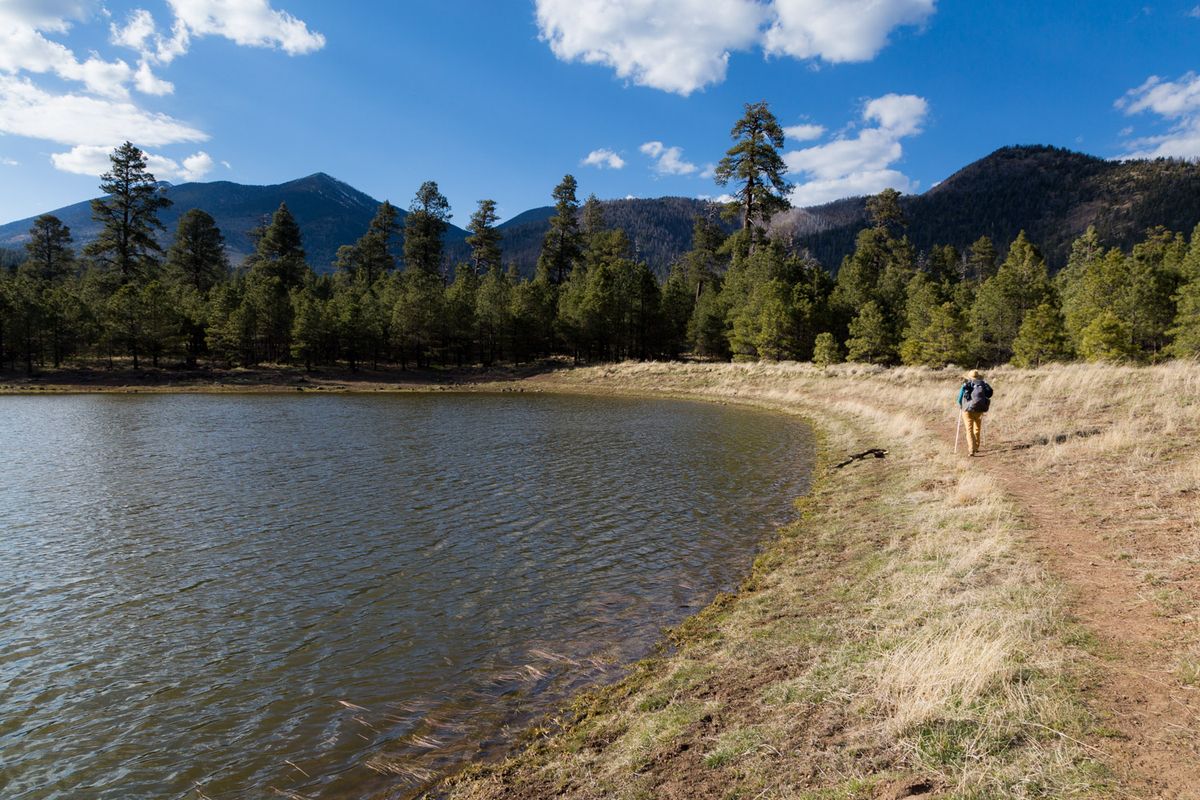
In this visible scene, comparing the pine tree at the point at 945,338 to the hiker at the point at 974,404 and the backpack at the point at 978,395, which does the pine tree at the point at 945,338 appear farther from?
the backpack at the point at 978,395

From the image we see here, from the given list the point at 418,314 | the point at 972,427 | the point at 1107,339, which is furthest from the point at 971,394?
the point at 418,314

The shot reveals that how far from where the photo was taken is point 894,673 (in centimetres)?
653

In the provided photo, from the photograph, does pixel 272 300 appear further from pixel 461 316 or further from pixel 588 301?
pixel 588 301

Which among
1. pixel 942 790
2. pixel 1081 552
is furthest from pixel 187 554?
pixel 1081 552

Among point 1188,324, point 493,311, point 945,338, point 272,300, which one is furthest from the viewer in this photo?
point 493,311

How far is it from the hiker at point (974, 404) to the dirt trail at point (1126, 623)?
4.45 metres

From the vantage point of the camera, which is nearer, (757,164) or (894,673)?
(894,673)

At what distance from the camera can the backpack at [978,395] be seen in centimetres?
1856

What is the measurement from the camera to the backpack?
18.6m

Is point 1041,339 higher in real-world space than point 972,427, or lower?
higher

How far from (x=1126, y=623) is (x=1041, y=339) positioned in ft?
166

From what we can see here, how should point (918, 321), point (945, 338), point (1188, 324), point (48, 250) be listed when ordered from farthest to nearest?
point (48, 250) < point (918, 321) < point (945, 338) < point (1188, 324)

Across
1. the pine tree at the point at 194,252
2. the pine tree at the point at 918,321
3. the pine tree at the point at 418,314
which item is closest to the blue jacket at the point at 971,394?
the pine tree at the point at 918,321

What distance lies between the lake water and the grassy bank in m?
1.19
